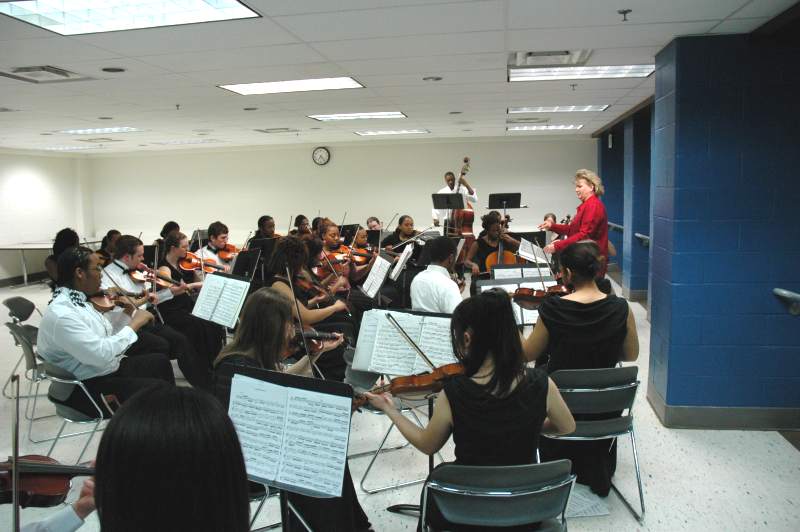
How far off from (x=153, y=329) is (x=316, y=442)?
3.23 metres

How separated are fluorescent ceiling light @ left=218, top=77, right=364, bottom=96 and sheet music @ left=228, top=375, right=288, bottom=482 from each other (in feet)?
11.8

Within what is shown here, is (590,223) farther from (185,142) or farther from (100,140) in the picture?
(100,140)

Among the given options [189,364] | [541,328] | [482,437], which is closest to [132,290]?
[189,364]

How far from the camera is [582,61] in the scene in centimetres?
440

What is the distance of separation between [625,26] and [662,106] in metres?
0.66

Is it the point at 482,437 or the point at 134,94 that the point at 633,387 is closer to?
the point at 482,437

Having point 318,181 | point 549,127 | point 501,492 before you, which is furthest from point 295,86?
point 318,181

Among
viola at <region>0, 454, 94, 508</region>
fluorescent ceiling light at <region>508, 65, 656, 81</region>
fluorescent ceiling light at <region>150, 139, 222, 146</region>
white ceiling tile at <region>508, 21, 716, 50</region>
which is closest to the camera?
viola at <region>0, 454, 94, 508</region>

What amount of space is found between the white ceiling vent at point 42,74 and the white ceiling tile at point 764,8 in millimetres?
4189

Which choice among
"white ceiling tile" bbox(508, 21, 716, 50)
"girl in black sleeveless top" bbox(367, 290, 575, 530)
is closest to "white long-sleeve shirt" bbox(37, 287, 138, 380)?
"girl in black sleeveless top" bbox(367, 290, 575, 530)

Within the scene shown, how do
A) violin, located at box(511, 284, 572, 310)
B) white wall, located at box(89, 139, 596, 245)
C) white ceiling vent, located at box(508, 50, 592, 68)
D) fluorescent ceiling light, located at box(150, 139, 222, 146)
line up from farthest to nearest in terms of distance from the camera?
white wall, located at box(89, 139, 596, 245) → fluorescent ceiling light, located at box(150, 139, 222, 146) → white ceiling vent, located at box(508, 50, 592, 68) → violin, located at box(511, 284, 572, 310)

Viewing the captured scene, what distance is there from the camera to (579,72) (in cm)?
493

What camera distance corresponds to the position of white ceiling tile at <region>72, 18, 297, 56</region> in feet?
10.7

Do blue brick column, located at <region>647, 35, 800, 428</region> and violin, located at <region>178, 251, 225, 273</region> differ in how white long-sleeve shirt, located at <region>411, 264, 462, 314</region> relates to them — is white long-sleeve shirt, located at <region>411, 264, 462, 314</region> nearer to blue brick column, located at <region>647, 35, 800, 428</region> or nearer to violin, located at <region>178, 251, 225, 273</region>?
blue brick column, located at <region>647, 35, 800, 428</region>
